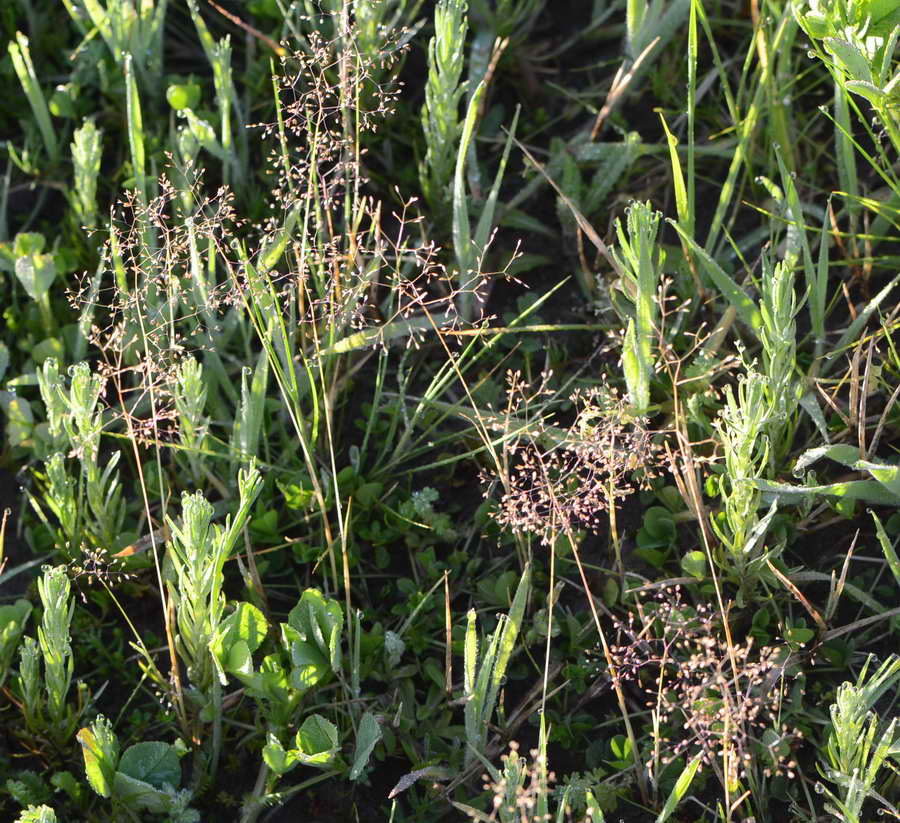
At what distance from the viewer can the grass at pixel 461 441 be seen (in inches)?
70.4

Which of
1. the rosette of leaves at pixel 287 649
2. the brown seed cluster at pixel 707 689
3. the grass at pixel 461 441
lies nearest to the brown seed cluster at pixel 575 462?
the grass at pixel 461 441

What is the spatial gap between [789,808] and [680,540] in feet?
1.56

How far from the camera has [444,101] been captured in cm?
213

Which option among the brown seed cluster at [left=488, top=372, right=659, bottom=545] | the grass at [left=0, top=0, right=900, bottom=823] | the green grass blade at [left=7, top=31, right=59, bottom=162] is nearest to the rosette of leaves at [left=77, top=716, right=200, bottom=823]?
the grass at [left=0, top=0, right=900, bottom=823]

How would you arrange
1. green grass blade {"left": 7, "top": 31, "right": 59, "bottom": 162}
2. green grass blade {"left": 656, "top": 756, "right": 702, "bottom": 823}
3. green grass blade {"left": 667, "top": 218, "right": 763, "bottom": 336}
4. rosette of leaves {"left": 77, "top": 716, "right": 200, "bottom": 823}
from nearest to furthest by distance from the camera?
green grass blade {"left": 656, "top": 756, "right": 702, "bottom": 823}, rosette of leaves {"left": 77, "top": 716, "right": 200, "bottom": 823}, green grass blade {"left": 667, "top": 218, "right": 763, "bottom": 336}, green grass blade {"left": 7, "top": 31, "right": 59, "bottom": 162}

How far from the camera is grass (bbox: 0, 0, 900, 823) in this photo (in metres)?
1.79

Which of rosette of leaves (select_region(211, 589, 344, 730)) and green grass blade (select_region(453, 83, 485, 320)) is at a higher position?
green grass blade (select_region(453, 83, 485, 320))

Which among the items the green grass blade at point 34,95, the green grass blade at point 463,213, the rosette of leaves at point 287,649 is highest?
the green grass blade at point 34,95

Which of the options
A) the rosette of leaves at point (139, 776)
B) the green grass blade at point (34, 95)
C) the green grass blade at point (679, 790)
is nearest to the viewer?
the green grass blade at point (679, 790)

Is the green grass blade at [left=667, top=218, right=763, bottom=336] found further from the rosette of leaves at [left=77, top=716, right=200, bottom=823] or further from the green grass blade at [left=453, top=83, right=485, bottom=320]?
the rosette of leaves at [left=77, top=716, right=200, bottom=823]

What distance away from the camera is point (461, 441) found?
2.16 meters

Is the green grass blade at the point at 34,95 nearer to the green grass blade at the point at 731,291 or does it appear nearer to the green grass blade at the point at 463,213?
the green grass blade at the point at 463,213

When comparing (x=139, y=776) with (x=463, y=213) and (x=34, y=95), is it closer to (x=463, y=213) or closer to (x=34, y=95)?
(x=463, y=213)

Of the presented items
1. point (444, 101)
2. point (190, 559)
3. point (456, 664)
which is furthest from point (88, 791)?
point (444, 101)
